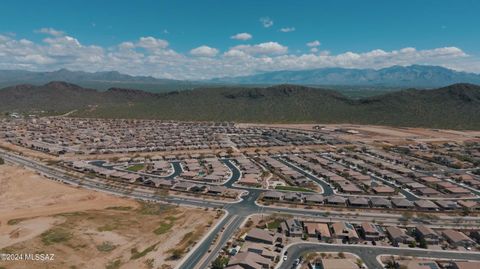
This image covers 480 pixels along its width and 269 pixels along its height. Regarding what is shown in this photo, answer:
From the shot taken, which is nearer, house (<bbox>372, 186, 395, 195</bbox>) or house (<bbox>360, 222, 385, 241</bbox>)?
house (<bbox>360, 222, 385, 241</bbox>)

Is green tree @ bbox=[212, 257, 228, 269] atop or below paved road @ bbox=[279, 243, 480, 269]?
atop

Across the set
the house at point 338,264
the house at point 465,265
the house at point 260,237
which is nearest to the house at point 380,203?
the house at point 465,265

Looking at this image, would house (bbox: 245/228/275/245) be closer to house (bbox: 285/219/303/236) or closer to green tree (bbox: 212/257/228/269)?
house (bbox: 285/219/303/236)

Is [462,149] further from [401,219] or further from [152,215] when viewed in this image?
[152,215]

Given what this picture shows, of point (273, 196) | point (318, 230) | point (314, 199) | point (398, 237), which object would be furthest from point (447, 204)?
point (273, 196)

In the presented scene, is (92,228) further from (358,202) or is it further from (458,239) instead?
(458,239)

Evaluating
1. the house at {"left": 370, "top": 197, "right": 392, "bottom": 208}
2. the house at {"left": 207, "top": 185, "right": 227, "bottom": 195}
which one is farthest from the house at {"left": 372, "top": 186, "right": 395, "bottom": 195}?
the house at {"left": 207, "top": 185, "right": 227, "bottom": 195}

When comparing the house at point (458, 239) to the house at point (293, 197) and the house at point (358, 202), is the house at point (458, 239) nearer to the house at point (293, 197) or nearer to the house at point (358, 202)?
the house at point (358, 202)
